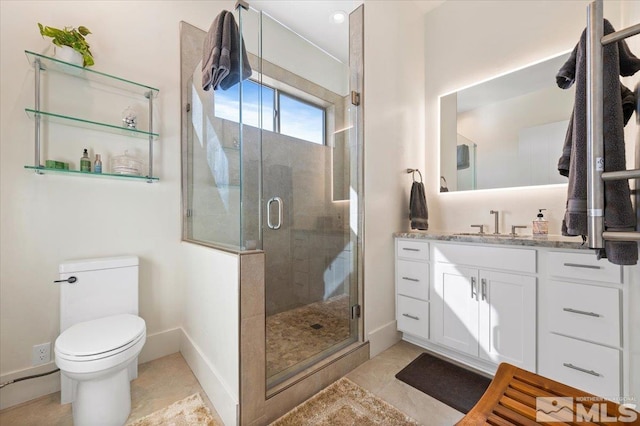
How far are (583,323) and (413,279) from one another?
3.23 feet

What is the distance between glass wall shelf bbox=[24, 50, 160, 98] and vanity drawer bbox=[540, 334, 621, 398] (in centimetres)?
320

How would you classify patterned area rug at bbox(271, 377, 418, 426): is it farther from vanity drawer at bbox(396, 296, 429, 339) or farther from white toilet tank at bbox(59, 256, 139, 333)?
white toilet tank at bbox(59, 256, 139, 333)

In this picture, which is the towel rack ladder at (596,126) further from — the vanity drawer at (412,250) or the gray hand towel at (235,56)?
the gray hand towel at (235,56)

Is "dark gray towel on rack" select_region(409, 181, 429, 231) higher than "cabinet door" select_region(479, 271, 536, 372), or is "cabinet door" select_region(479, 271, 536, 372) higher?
"dark gray towel on rack" select_region(409, 181, 429, 231)

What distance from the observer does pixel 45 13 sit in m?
1.66

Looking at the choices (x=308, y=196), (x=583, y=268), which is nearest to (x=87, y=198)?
(x=308, y=196)

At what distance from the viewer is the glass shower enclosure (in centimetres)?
156

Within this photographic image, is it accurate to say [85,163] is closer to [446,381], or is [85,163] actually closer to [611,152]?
[611,152]

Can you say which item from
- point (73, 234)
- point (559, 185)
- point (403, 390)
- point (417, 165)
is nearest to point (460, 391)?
point (403, 390)

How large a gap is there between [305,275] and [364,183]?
3.42 feet

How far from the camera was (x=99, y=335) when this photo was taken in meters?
1.41

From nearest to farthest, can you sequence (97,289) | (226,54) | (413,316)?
(226,54) → (97,289) → (413,316)

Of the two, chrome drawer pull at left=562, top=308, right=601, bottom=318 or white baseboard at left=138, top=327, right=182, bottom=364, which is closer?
chrome drawer pull at left=562, top=308, right=601, bottom=318

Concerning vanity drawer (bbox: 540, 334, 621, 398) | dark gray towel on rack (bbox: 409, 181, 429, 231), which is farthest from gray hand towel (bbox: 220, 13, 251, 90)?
vanity drawer (bbox: 540, 334, 621, 398)
